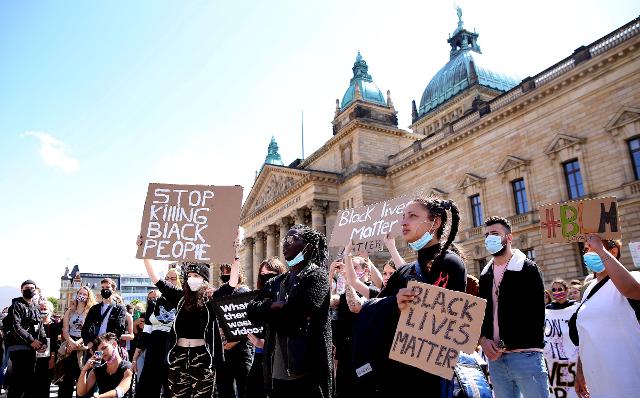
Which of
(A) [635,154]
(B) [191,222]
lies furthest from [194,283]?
(A) [635,154]

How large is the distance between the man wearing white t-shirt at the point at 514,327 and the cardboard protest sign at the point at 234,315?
283 centimetres

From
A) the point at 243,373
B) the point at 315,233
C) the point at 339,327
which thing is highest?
the point at 315,233

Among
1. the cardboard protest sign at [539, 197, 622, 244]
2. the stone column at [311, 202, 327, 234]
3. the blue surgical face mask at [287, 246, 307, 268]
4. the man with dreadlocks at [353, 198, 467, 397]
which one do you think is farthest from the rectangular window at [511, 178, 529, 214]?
the man with dreadlocks at [353, 198, 467, 397]

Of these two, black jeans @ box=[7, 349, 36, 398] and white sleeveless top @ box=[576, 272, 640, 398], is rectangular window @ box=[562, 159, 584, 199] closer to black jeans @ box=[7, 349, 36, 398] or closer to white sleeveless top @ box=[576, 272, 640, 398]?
white sleeveless top @ box=[576, 272, 640, 398]

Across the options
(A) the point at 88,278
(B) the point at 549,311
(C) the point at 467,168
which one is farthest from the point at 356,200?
(A) the point at 88,278

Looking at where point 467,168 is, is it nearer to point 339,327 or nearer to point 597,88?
point 597,88

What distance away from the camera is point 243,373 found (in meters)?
6.67

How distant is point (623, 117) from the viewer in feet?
62.3

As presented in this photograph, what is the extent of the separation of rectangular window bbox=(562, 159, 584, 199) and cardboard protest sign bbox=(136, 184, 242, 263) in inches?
750

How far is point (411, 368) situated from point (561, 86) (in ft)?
74.3

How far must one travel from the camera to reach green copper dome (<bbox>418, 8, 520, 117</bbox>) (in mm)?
41406

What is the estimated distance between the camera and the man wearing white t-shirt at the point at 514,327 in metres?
3.94

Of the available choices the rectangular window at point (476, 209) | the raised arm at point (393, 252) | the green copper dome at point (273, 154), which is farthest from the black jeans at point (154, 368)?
the green copper dome at point (273, 154)

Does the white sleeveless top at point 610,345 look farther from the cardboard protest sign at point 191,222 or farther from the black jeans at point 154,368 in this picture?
the black jeans at point 154,368
